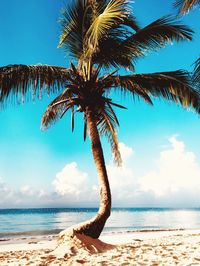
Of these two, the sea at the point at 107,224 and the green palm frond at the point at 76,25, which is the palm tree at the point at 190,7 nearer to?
the green palm frond at the point at 76,25

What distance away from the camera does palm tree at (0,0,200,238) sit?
731 cm

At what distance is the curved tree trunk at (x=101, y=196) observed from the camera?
7035 mm

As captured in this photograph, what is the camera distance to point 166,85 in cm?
840

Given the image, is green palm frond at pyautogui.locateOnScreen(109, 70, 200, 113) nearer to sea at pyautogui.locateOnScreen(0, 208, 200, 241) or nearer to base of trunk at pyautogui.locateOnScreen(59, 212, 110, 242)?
base of trunk at pyautogui.locateOnScreen(59, 212, 110, 242)

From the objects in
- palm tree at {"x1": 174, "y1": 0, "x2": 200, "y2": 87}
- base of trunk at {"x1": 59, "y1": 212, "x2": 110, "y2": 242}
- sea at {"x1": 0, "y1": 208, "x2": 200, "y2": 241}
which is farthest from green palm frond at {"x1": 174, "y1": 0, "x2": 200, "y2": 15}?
sea at {"x1": 0, "y1": 208, "x2": 200, "y2": 241}

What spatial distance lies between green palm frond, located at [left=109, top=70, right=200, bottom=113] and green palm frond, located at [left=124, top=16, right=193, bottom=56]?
0.76 m

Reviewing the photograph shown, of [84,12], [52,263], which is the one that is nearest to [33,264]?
[52,263]

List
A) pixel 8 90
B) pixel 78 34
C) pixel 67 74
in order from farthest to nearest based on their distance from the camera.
→ pixel 78 34
pixel 67 74
pixel 8 90

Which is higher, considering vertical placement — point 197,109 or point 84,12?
point 84,12

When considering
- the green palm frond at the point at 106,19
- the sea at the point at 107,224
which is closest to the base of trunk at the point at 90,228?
the green palm frond at the point at 106,19

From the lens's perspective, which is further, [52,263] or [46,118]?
[46,118]

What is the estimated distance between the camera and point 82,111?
809cm

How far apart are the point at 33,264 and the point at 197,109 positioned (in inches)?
231

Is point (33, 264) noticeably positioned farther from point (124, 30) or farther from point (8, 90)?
point (124, 30)
